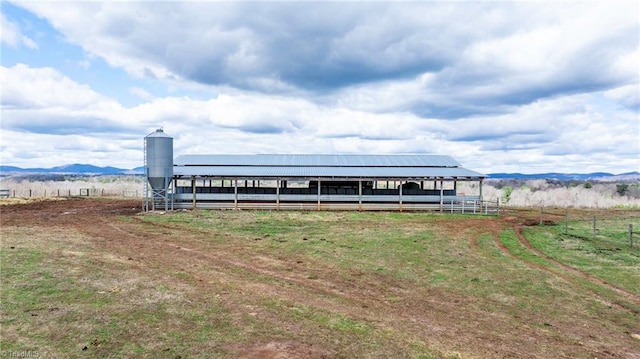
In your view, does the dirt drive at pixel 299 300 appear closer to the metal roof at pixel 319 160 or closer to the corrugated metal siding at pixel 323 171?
the corrugated metal siding at pixel 323 171

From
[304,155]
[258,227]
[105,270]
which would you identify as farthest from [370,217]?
[105,270]

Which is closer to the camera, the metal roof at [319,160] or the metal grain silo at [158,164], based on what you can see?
the metal grain silo at [158,164]

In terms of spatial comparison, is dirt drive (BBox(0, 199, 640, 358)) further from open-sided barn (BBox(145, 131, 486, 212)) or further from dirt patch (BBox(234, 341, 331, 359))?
open-sided barn (BBox(145, 131, 486, 212))

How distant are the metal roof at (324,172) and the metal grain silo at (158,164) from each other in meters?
1.48

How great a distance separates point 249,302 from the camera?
10.0m

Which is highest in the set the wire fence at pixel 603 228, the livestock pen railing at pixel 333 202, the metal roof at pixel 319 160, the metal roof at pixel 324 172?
the metal roof at pixel 319 160

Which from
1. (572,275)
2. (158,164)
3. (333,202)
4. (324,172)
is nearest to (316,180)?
(324,172)

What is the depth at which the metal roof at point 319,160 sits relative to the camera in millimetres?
36500

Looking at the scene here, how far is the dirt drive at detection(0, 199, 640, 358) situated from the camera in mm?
7734

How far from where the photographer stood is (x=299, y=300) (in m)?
10.4

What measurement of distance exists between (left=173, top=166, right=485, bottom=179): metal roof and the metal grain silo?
148 cm

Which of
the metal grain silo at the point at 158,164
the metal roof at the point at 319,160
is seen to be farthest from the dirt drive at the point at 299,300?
the metal roof at the point at 319,160

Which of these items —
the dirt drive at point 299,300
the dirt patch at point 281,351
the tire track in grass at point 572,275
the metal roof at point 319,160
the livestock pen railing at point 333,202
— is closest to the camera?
the dirt patch at point 281,351

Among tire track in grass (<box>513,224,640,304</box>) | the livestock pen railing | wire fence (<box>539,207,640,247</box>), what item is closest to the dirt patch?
tire track in grass (<box>513,224,640,304</box>)
